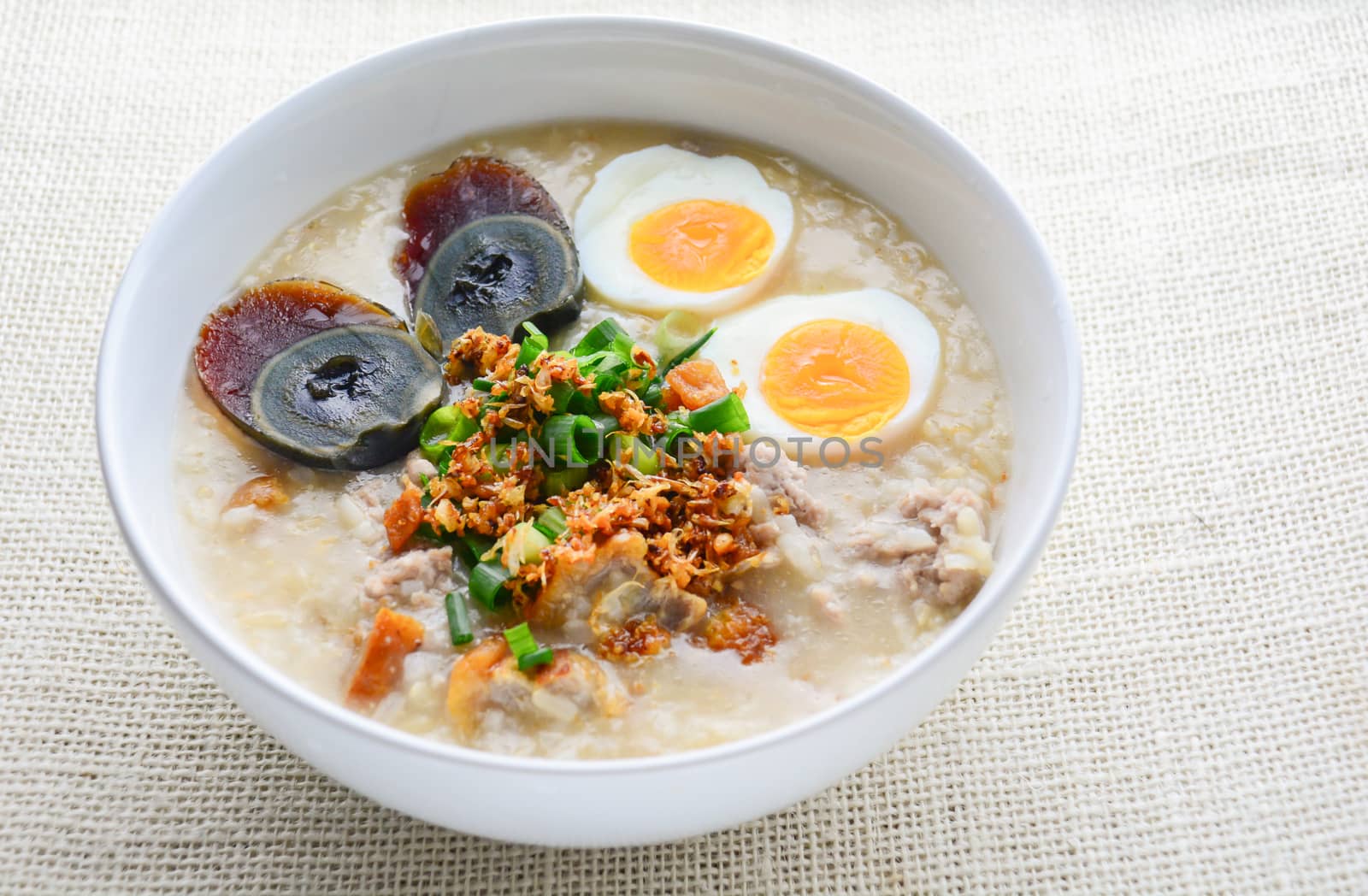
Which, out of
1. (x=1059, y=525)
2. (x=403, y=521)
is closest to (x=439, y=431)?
(x=403, y=521)

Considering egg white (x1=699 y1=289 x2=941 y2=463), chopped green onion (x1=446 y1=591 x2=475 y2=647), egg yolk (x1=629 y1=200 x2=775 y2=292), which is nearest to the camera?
chopped green onion (x1=446 y1=591 x2=475 y2=647)

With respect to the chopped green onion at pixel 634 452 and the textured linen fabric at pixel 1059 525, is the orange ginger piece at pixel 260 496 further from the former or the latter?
the chopped green onion at pixel 634 452

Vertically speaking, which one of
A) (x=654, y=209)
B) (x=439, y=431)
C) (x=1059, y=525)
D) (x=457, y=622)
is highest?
(x=654, y=209)

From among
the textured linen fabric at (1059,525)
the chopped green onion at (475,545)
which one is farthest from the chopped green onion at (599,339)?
the textured linen fabric at (1059,525)

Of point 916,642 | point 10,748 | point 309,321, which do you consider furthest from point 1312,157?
point 10,748

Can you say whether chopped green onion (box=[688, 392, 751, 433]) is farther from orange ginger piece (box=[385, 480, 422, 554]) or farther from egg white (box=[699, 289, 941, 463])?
orange ginger piece (box=[385, 480, 422, 554])

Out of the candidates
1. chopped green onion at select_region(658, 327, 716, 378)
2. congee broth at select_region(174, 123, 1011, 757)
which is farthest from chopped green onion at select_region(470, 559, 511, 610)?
chopped green onion at select_region(658, 327, 716, 378)

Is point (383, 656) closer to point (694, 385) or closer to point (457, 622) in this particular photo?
point (457, 622)
